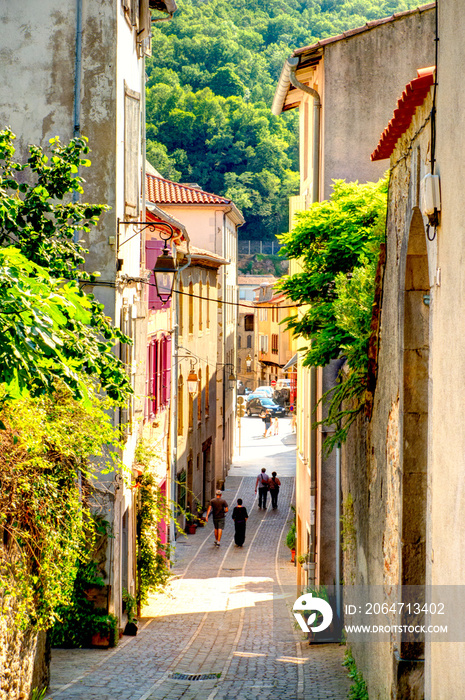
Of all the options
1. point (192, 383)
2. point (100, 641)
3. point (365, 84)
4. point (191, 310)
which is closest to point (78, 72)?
point (365, 84)

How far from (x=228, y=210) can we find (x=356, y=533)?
24.1 meters

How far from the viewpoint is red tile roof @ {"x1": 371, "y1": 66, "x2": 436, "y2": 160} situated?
5.36 m

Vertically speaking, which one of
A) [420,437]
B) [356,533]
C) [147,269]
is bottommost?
[356,533]

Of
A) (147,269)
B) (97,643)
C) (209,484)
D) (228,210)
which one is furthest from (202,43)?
(97,643)

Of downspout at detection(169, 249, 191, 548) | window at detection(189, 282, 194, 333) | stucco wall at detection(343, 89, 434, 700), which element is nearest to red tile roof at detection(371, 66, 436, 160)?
stucco wall at detection(343, 89, 434, 700)

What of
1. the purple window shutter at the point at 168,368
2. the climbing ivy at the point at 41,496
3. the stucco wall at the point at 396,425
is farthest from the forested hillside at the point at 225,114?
the stucco wall at the point at 396,425

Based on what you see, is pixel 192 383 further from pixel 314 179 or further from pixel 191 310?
pixel 314 179

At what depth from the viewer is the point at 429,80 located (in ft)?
17.4

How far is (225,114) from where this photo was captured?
9244 cm

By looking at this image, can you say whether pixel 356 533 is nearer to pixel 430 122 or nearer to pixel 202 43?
pixel 430 122

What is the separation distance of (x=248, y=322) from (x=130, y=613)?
5985 cm

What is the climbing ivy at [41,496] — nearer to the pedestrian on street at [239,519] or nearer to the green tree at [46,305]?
the green tree at [46,305]

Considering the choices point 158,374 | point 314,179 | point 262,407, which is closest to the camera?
point 314,179

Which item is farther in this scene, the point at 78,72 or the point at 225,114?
the point at 225,114
